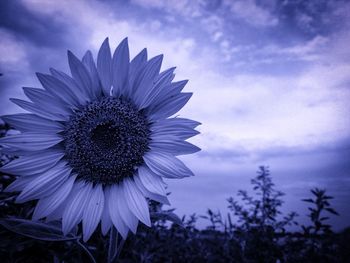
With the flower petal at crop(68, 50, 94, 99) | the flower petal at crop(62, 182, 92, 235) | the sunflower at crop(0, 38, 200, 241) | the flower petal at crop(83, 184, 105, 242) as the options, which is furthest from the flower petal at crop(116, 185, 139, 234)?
the flower petal at crop(68, 50, 94, 99)

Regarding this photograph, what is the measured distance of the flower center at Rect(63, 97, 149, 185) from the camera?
6.81 feet

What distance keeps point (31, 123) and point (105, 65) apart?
68 centimetres

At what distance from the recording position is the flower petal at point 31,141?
1806 millimetres

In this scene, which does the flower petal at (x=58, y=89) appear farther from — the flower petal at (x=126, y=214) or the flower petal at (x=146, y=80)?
the flower petal at (x=126, y=214)

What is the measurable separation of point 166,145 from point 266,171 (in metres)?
3.10

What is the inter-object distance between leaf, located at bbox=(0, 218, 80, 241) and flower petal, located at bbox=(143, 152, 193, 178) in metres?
0.65

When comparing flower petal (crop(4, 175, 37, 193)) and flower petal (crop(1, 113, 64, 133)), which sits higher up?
flower petal (crop(1, 113, 64, 133))

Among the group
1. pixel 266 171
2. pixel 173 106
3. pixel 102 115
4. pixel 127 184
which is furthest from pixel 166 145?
pixel 266 171

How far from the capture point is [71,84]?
2.00 m

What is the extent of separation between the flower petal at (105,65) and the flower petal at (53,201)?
0.75m

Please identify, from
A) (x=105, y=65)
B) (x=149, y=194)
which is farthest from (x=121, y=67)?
(x=149, y=194)

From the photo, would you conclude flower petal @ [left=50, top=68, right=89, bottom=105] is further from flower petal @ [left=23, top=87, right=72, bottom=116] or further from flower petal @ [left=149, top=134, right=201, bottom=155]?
flower petal @ [left=149, top=134, right=201, bottom=155]

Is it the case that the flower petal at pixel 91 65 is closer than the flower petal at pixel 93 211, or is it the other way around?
the flower petal at pixel 93 211

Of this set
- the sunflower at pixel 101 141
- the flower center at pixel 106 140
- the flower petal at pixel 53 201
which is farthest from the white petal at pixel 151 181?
the flower petal at pixel 53 201
